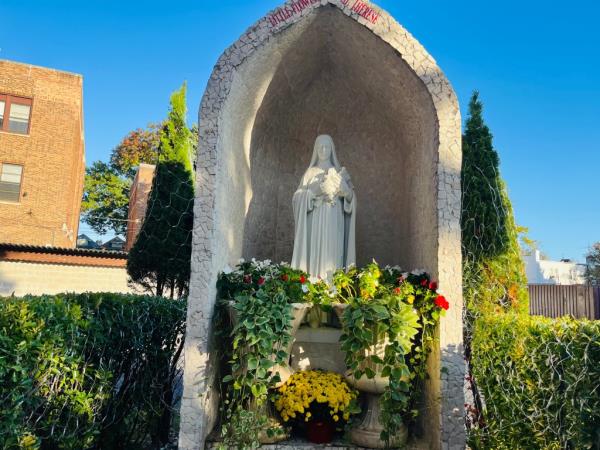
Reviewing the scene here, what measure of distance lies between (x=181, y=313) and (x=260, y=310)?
201cm

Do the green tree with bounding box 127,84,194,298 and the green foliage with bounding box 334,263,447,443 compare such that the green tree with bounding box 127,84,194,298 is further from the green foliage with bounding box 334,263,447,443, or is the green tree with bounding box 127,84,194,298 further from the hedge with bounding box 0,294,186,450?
the green foliage with bounding box 334,263,447,443

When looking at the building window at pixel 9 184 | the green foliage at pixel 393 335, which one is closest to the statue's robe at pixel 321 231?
the green foliage at pixel 393 335

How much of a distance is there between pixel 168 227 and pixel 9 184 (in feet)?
42.5

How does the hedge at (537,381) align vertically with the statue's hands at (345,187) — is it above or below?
below

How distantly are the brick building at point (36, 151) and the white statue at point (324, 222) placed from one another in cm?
1642

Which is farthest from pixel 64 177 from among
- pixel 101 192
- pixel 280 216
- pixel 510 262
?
pixel 510 262

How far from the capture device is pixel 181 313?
5672 millimetres

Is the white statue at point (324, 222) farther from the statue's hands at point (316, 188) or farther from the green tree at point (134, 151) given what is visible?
the green tree at point (134, 151)

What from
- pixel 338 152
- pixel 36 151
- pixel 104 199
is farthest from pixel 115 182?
pixel 338 152

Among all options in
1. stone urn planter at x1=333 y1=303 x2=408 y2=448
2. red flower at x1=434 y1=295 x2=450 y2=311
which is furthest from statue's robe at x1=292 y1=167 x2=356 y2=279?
red flower at x1=434 y1=295 x2=450 y2=311

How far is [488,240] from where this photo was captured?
5191 mm

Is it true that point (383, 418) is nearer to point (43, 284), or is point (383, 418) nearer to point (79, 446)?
point (79, 446)

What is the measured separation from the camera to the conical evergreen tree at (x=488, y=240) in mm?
5051

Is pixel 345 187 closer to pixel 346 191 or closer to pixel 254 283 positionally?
pixel 346 191
